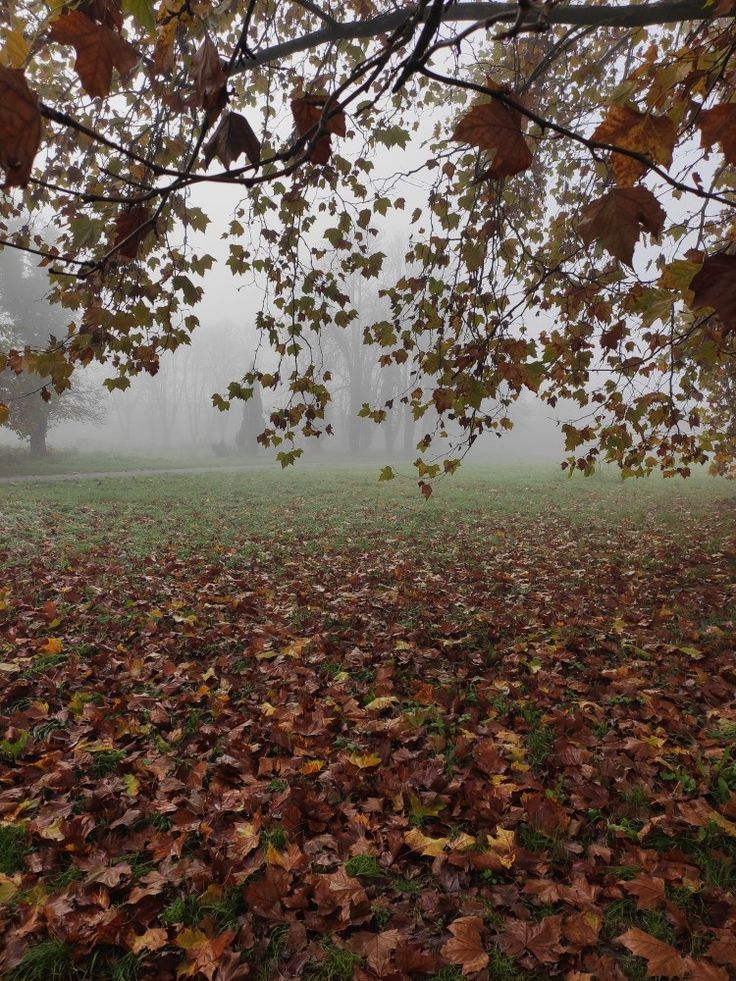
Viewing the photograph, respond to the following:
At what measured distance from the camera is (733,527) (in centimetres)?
914

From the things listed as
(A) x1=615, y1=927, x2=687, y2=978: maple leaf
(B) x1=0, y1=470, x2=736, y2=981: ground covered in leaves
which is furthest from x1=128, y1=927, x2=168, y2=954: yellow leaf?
(A) x1=615, y1=927, x2=687, y2=978: maple leaf

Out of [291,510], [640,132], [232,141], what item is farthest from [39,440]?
[640,132]

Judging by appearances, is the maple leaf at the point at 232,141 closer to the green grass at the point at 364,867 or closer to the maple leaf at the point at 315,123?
the maple leaf at the point at 315,123

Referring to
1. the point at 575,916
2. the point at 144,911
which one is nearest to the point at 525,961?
the point at 575,916

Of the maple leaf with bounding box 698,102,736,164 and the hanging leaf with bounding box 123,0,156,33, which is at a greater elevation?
the hanging leaf with bounding box 123,0,156,33

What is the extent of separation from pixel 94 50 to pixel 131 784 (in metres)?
2.94

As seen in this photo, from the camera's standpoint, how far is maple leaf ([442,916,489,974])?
1761mm

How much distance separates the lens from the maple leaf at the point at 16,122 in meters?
0.85

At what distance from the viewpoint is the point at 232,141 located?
1.23 metres

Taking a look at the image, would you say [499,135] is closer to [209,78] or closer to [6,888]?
[209,78]

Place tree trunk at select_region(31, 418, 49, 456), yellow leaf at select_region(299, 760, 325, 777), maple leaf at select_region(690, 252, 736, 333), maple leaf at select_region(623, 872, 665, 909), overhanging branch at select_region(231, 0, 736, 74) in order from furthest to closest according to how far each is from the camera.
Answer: tree trunk at select_region(31, 418, 49, 456)
overhanging branch at select_region(231, 0, 736, 74)
yellow leaf at select_region(299, 760, 325, 777)
maple leaf at select_region(623, 872, 665, 909)
maple leaf at select_region(690, 252, 736, 333)

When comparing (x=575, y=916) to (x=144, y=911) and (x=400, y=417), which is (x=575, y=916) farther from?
(x=400, y=417)

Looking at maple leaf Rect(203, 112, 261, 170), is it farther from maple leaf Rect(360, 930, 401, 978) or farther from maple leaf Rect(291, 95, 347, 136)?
maple leaf Rect(360, 930, 401, 978)

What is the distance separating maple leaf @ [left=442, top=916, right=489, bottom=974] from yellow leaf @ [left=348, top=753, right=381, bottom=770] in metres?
0.95
